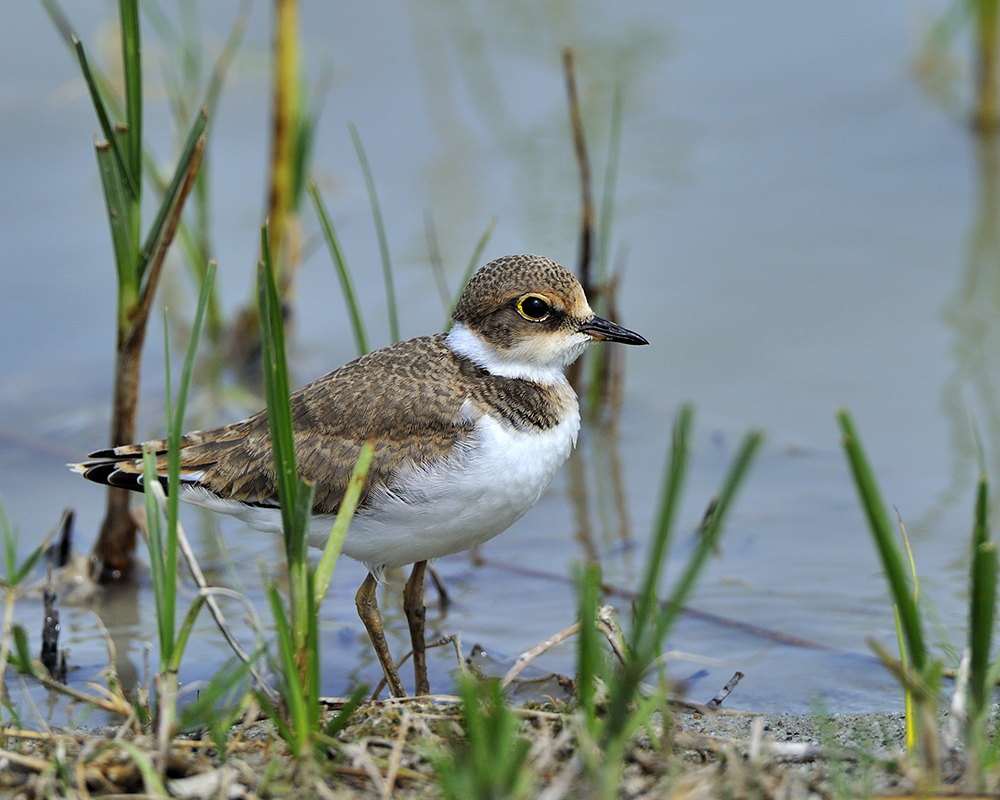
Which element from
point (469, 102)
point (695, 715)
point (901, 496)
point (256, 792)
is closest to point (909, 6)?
point (469, 102)

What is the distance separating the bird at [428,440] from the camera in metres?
3.98

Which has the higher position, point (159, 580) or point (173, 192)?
point (173, 192)

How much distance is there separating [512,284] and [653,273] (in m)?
3.59

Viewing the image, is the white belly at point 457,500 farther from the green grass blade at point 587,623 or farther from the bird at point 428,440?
the green grass blade at point 587,623

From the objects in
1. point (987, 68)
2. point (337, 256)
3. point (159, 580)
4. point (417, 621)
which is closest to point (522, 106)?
point (987, 68)

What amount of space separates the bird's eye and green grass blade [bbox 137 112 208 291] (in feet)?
3.80

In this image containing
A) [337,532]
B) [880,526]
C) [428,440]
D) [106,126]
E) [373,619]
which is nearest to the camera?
[880,526]

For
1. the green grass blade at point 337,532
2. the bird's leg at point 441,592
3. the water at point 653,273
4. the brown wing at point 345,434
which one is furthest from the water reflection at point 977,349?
the green grass blade at point 337,532

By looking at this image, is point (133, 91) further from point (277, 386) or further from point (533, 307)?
point (277, 386)

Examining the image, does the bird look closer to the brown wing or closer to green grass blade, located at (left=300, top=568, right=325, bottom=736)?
the brown wing

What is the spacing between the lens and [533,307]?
4387mm

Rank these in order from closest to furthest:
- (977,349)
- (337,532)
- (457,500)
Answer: (337,532), (457,500), (977,349)

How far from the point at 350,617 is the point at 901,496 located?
2.39 metres

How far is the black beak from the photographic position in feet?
14.5
